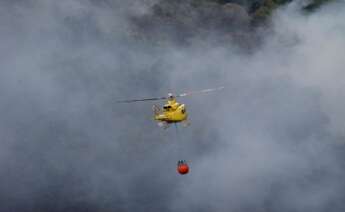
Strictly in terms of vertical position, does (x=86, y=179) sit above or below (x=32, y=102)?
below

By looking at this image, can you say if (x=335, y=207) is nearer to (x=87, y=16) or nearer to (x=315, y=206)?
(x=315, y=206)

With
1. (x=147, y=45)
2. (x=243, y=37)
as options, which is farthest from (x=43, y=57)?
(x=243, y=37)

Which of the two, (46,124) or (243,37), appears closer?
(46,124)

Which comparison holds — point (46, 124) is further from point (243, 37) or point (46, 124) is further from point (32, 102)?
point (243, 37)

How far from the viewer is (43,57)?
2616 inches

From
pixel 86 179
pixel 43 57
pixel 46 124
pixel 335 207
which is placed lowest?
pixel 335 207

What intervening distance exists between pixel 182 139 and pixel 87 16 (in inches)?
556

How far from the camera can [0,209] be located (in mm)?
60719

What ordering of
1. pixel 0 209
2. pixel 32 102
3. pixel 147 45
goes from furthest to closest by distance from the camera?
pixel 147 45, pixel 32 102, pixel 0 209

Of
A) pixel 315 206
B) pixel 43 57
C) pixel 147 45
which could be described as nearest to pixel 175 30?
pixel 147 45

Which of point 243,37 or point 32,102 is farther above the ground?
point 243,37

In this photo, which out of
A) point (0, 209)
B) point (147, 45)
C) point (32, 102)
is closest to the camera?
point (0, 209)

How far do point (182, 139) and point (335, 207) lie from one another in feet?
47.8

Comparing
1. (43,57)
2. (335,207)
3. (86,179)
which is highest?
(43,57)
